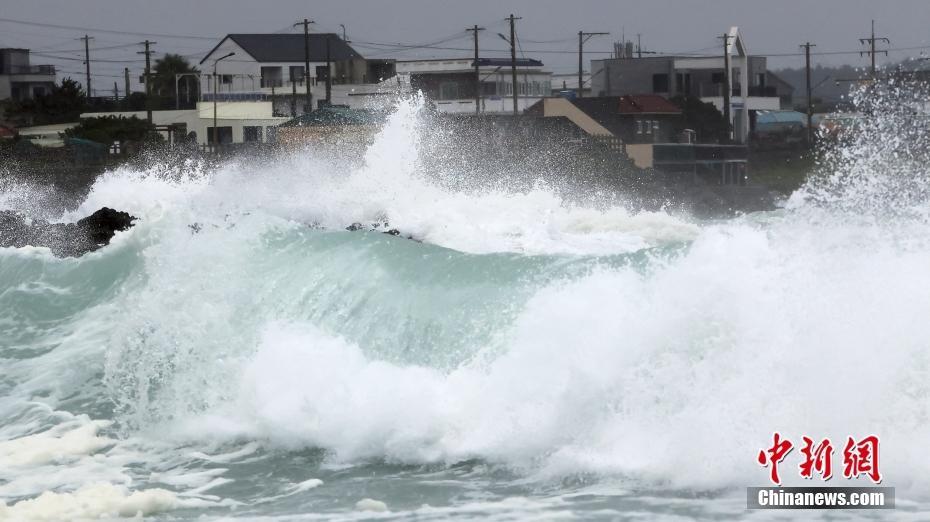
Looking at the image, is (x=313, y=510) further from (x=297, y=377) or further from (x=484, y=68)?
(x=484, y=68)

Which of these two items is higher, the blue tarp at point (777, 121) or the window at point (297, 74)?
the window at point (297, 74)

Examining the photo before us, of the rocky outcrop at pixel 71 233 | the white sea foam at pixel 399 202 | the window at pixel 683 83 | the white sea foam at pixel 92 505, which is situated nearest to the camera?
the white sea foam at pixel 92 505

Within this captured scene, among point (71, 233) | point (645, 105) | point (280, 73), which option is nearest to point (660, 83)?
point (645, 105)

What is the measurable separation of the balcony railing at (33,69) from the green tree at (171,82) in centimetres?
1063

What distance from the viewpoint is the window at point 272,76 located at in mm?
Answer: 77125

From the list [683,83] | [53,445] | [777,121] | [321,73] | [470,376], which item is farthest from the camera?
[683,83]

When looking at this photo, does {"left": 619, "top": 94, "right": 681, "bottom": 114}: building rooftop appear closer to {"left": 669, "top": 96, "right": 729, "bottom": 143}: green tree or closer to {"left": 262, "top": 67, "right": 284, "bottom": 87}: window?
{"left": 669, "top": 96, "right": 729, "bottom": 143}: green tree

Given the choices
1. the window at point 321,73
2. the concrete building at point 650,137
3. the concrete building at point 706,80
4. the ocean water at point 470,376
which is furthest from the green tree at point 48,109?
the ocean water at point 470,376

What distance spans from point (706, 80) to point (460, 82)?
17.2 metres

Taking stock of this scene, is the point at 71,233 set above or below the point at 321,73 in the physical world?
below

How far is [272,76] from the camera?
77.9 metres

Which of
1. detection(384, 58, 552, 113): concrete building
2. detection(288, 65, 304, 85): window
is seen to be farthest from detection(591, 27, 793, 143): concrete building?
detection(288, 65, 304, 85): window

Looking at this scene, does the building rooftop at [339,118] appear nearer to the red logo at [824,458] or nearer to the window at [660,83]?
the window at [660,83]

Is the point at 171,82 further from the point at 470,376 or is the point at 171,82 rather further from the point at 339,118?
the point at 470,376
